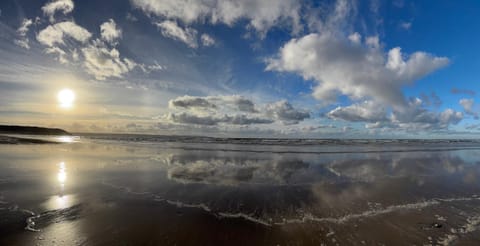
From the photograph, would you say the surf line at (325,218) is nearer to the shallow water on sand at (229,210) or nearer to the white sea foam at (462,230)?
the shallow water on sand at (229,210)

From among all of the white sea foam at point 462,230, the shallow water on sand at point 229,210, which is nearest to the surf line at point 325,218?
the shallow water on sand at point 229,210

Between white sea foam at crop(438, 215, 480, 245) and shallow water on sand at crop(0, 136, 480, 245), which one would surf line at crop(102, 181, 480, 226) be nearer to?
shallow water on sand at crop(0, 136, 480, 245)

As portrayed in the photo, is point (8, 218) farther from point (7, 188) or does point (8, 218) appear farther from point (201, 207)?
point (201, 207)

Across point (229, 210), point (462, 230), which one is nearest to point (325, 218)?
point (229, 210)

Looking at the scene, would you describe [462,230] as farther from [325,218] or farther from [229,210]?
[229,210]

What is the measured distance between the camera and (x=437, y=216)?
7812 mm

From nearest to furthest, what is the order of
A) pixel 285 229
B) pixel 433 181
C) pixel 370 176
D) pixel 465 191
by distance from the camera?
pixel 285 229
pixel 465 191
pixel 433 181
pixel 370 176

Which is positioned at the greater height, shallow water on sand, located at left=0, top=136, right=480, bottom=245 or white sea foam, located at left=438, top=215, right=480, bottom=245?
shallow water on sand, located at left=0, top=136, right=480, bottom=245

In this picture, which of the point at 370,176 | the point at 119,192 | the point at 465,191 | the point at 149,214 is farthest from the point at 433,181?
the point at 119,192

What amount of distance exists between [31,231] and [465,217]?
13834 millimetres

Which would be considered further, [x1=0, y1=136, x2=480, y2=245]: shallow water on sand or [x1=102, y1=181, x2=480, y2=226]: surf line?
[x1=102, y1=181, x2=480, y2=226]: surf line

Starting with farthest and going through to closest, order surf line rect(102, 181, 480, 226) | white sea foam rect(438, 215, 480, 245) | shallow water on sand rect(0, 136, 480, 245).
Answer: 1. surf line rect(102, 181, 480, 226)
2. white sea foam rect(438, 215, 480, 245)
3. shallow water on sand rect(0, 136, 480, 245)

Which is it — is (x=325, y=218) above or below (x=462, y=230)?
above

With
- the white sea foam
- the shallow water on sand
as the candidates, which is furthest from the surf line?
the white sea foam
